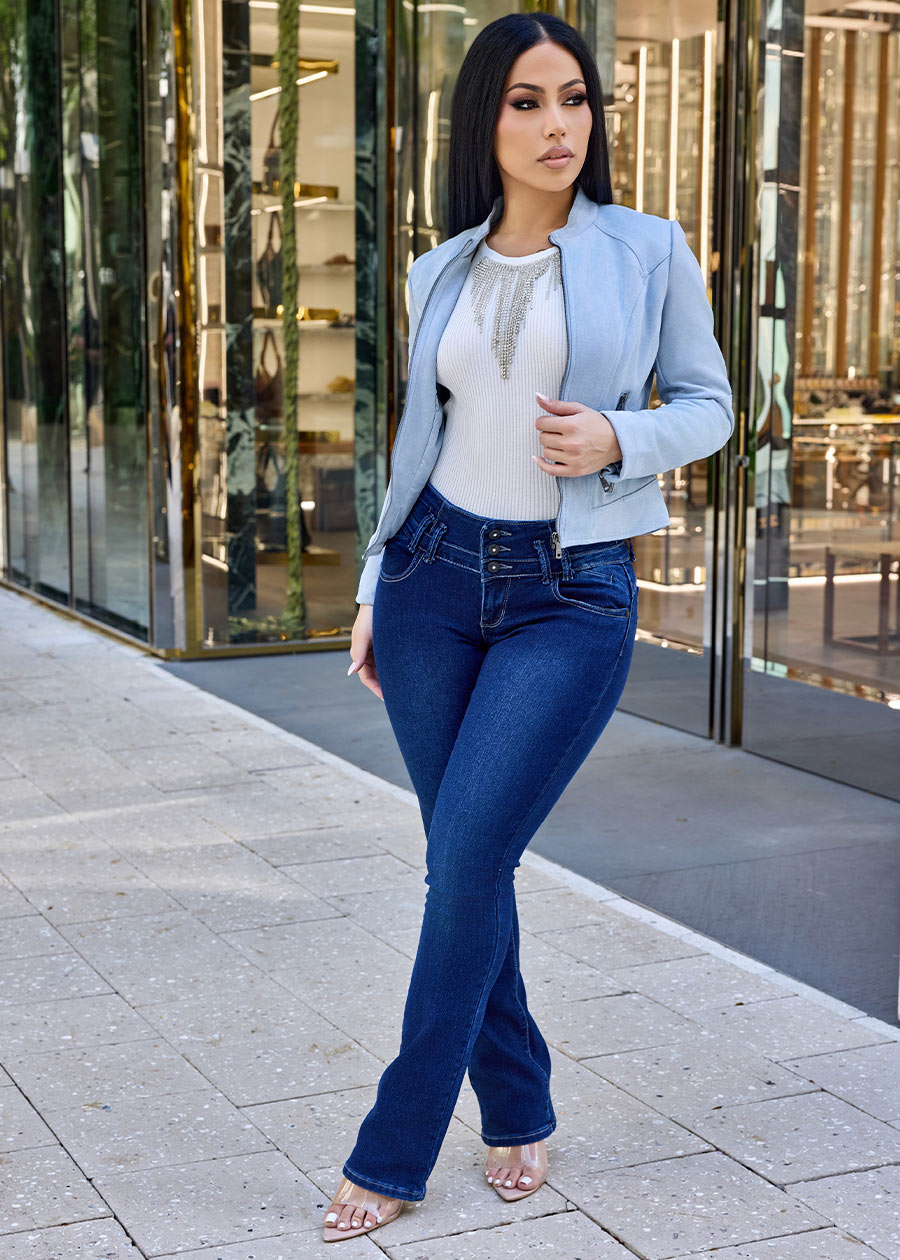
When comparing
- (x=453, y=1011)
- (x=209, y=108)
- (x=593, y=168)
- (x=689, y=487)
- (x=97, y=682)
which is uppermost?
(x=209, y=108)

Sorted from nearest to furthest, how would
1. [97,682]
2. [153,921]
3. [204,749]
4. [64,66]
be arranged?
[153,921] < [204,749] < [97,682] < [64,66]

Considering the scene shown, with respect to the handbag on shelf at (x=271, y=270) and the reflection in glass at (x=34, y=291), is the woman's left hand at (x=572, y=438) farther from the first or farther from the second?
the reflection in glass at (x=34, y=291)

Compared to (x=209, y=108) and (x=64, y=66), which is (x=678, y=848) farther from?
(x=64, y=66)

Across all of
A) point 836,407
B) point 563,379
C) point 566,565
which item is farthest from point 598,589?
point 836,407

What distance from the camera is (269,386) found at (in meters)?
7.85

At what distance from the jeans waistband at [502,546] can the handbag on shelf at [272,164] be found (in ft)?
18.6

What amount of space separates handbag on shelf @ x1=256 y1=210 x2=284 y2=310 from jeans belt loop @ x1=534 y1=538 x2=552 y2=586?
566cm

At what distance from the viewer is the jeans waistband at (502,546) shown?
239 centimetres

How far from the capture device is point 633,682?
21.8 feet

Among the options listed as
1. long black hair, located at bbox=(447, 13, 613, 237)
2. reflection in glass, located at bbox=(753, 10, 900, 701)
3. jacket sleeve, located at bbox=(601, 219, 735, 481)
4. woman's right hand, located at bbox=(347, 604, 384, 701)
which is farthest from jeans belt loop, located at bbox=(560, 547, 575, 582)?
reflection in glass, located at bbox=(753, 10, 900, 701)

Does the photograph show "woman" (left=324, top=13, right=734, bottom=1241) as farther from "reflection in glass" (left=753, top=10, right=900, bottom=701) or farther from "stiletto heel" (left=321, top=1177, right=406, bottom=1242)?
"reflection in glass" (left=753, top=10, right=900, bottom=701)

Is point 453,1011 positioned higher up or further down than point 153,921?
higher up

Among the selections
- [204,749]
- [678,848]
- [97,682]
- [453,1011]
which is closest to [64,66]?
[97,682]

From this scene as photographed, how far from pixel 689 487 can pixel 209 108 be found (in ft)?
9.95
